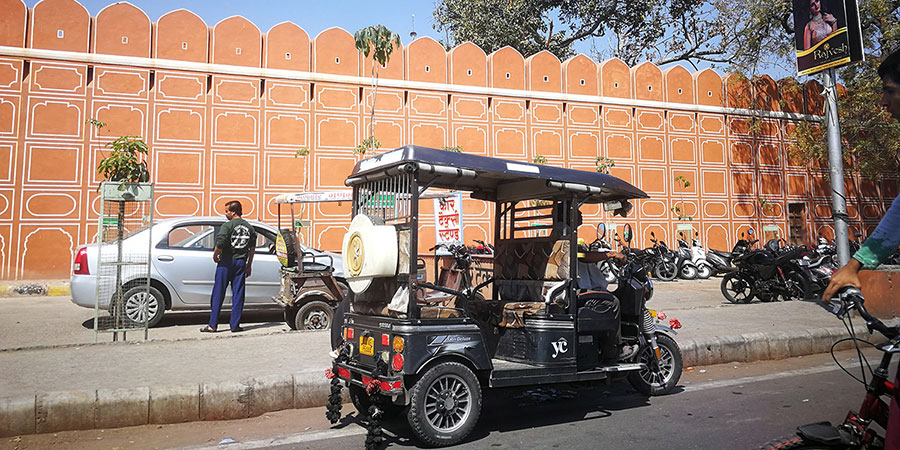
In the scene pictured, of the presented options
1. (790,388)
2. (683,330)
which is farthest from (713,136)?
(790,388)

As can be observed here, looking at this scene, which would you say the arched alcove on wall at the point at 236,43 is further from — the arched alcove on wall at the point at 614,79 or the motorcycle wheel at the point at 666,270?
the motorcycle wheel at the point at 666,270

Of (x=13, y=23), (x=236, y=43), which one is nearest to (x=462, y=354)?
(x=236, y=43)

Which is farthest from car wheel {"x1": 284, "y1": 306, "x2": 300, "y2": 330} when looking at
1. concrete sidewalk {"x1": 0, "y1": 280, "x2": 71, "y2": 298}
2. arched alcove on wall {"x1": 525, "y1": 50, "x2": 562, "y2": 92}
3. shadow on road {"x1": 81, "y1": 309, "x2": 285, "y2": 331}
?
arched alcove on wall {"x1": 525, "y1": 50, "x2": 562, "y2": 92}

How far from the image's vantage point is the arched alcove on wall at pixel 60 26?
1684 cm

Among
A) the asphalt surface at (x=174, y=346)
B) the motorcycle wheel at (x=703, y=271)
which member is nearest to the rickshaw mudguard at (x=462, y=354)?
the asphalt surface at (x=174, y=346)

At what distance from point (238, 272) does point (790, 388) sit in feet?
22.7

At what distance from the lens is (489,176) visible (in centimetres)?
523

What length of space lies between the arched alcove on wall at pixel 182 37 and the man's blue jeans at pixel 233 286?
1175 centimetres

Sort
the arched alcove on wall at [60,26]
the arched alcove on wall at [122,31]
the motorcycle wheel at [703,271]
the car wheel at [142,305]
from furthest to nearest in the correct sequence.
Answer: the motorcycle wheel at [703,271] < the arched alcove on wall at [122,31] < the arched alcove on wall at [60,26] < the car wheel at [142,305]

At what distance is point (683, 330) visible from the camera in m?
8.23

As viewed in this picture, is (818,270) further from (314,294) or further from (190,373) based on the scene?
(190,373)

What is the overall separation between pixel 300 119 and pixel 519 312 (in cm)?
1513

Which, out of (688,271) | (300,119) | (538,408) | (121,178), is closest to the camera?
(538,408)

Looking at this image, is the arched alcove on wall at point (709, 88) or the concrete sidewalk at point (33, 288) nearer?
the concrete sidewalk at point (33, 288)
